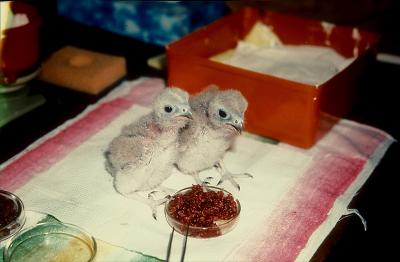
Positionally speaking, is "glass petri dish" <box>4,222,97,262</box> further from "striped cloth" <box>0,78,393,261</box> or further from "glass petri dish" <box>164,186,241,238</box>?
"glass petri dish" <box>164,186,241,238</box>

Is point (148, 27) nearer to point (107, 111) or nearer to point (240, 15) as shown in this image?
point (240, 15)

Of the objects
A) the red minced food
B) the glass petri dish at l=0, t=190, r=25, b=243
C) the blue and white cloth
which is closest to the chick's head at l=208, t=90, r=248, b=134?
the red minced food

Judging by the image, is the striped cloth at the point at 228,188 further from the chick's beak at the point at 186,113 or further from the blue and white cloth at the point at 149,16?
the blue and white cloth at the point at 149,16

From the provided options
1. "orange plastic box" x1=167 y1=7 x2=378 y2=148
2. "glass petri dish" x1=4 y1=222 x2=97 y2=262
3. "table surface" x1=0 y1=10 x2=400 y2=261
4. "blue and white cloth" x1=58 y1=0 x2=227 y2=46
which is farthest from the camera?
"blue and white cloth" x1=58 y1=0 x2=227 y2=46

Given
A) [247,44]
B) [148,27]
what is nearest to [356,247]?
[247,44]

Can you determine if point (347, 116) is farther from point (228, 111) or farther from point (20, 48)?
point (20, 48)

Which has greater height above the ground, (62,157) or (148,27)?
(148,27)

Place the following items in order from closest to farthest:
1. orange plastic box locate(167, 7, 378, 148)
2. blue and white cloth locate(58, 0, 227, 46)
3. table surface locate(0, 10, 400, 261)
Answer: table surface locate(0, 10, 400, 261), orange plastic box locate(167, 7, 378, 148), blue and white cloth locate(58, 0, 227, 46)

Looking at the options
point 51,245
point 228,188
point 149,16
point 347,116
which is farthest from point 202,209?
point 149,16
